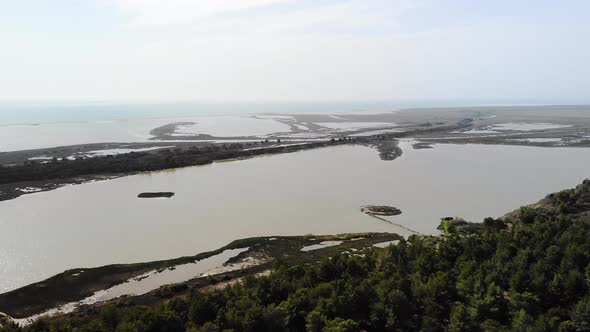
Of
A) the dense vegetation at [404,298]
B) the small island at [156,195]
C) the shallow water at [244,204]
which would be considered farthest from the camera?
the small island at [156,195]

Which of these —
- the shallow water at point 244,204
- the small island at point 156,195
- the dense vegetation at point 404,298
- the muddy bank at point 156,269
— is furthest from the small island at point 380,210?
the small island at point 156,195

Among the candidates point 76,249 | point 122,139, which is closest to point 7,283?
point 76,249

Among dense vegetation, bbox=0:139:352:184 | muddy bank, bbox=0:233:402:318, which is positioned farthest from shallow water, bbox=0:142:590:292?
dense vegetation, bbox=0:139:352:184

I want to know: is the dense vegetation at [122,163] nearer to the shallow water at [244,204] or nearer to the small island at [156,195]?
the shallow water at [244,204]

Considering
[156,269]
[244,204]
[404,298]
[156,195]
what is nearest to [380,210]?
[244,204]

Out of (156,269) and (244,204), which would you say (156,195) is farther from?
(156,269)

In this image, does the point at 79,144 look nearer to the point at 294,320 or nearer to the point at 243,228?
the point at 243,228

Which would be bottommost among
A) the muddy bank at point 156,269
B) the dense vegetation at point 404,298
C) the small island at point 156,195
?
the muddy bank at point 156,269
